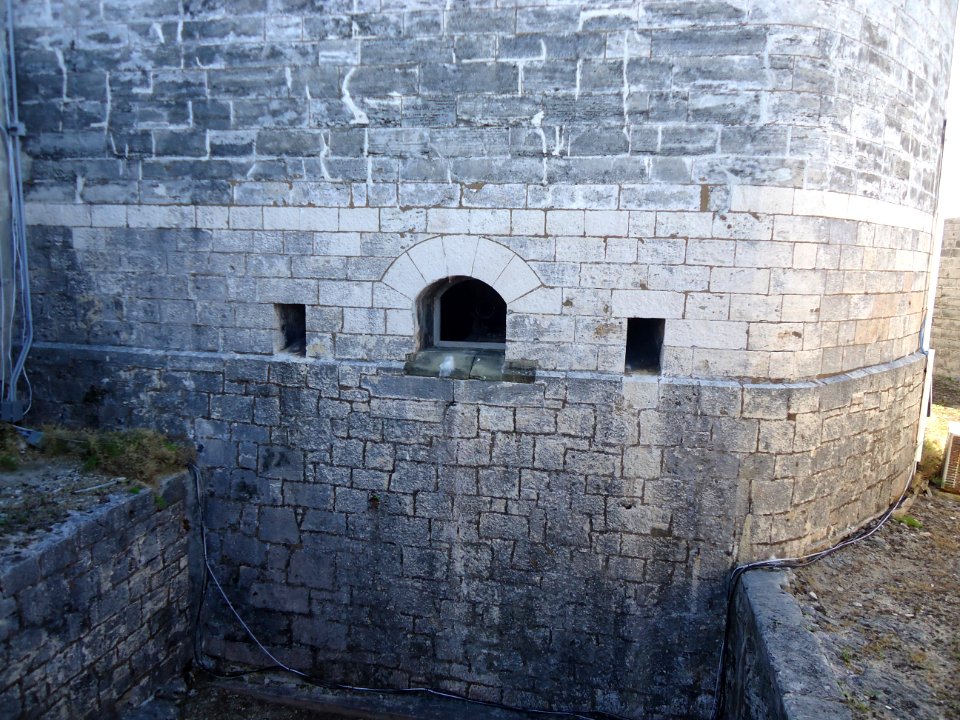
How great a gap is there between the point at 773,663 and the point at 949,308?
9860 millimetres

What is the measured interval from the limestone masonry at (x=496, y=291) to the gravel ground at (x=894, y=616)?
284mm

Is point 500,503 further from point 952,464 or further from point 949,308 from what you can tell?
point 949,308

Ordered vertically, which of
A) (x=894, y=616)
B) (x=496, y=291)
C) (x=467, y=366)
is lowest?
(x=894, y=616)

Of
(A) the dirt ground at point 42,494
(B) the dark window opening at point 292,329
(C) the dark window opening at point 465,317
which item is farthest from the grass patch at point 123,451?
(C) the dark window opening at point 465,317

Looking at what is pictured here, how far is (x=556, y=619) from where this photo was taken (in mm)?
4410

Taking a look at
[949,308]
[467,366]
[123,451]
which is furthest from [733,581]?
[949,308]

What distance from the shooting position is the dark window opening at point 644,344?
4.36 m

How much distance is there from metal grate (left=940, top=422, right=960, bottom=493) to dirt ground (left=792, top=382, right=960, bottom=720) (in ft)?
1.75

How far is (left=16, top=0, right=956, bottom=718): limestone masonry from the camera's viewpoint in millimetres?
3975

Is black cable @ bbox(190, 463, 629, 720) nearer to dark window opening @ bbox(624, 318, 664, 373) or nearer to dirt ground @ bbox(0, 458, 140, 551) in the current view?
dirt ground @ bbox(0, 458, 140, 551)

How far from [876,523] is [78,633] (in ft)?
18.9

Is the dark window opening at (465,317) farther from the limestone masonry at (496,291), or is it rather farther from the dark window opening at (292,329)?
the dark window opening at (292,329)

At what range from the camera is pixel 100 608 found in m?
3.93

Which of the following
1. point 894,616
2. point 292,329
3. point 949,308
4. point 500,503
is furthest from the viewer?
point 949,308
